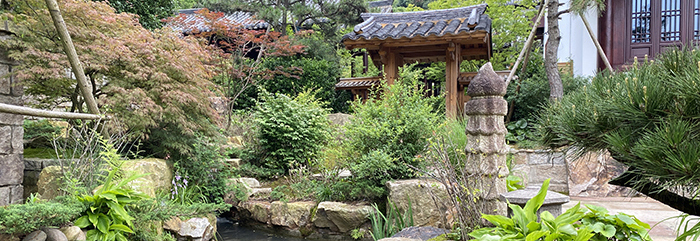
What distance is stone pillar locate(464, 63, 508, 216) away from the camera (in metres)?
3.06

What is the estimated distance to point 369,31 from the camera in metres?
6.77

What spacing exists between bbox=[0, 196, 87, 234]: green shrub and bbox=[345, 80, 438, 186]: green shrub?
2.76 m

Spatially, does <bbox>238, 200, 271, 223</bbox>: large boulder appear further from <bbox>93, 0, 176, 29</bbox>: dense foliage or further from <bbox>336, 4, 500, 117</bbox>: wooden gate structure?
<bbox>93, 0, 176, 29</bbox>: dense foliage

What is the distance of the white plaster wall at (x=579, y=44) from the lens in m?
9.57

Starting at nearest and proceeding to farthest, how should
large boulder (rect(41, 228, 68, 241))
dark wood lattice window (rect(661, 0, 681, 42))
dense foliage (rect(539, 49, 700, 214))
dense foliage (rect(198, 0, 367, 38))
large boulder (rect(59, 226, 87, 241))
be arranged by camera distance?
dense foliage (rect(539, 49, 700, 214))
large boulder (rect(41, 228, 68, 241))
large boulder (rect(59, 226, 87, 241))
dark wood lattice window (rect(661, 0, 681, 42))
dense foliage (rect(198, 0, 367, 38))

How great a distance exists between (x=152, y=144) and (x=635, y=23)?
988 centimetres

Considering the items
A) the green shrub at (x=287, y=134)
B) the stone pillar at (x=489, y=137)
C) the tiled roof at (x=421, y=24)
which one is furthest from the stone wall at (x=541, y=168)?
the stone pillar at (x=489, y=137)

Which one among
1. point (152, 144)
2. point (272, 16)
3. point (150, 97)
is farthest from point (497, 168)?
point (272, 16)

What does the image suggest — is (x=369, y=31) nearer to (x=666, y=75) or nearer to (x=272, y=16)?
(x=272, y=16)

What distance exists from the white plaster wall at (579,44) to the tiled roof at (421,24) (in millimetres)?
3318

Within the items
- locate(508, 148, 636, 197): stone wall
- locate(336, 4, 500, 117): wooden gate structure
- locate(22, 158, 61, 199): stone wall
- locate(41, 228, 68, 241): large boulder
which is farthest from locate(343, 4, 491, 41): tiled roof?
locate(41, 228, 68, 241): large boulder

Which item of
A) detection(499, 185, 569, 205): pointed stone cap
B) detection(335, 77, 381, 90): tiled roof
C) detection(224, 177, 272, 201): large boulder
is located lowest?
detection(224, 177, 272, 201): large boulder

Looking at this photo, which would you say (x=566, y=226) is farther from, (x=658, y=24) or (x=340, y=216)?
(x=658, y=24)

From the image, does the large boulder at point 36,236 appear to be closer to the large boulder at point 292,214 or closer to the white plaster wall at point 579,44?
the large boulder at point 292,214
